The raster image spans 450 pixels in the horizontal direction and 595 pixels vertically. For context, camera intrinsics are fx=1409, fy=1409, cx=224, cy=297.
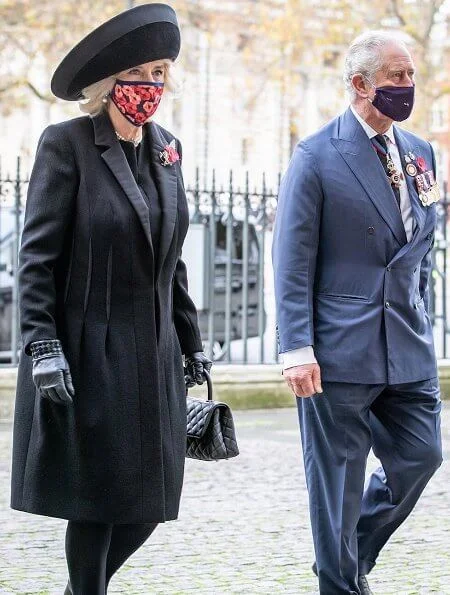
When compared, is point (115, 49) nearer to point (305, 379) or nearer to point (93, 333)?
point (93, 333)

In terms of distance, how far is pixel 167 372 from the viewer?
13.6ft

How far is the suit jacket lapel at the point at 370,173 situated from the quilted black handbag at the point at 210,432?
0.83m

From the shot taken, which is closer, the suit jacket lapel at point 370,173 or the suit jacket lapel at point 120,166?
the suit jacket lapel at point 120,166

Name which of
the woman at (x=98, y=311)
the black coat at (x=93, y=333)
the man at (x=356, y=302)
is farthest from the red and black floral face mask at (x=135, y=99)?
the man at (x=356, y=302)

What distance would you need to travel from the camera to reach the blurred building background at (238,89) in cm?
1090

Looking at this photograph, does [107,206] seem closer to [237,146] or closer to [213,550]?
[213,550]

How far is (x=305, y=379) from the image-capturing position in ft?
14.6

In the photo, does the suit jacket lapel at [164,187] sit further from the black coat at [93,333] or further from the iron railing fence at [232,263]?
the iron railing fence at [232,263]

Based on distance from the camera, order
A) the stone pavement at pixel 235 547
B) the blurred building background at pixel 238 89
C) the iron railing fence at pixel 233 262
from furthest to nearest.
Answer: the blurred building background at pixel 238 89
the iron railing fence at pixel 233 262
the stone pavement at pixel 235 547

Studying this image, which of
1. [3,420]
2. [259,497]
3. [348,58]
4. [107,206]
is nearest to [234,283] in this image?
[3,420]

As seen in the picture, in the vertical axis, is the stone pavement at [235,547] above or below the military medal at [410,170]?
below

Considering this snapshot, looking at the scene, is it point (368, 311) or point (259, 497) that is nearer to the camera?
point (368, 311)

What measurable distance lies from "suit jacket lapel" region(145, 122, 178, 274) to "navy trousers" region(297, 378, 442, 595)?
80 centimetres

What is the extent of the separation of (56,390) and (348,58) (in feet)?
5.32
